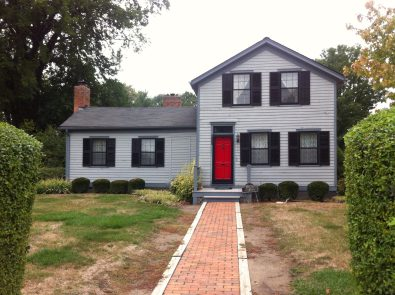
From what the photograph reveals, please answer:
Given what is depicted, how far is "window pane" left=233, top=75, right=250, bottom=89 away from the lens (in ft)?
64.1

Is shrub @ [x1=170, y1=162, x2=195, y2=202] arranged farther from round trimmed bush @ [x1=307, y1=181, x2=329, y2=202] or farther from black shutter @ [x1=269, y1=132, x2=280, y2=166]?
round trimmed bush @ [x1=307, y1=181, x2=329, y2=202]

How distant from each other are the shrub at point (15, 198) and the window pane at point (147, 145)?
17.4 metres

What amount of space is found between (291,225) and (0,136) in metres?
9.26

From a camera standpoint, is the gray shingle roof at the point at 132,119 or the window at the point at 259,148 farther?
the gray shingle roof at the point at 132,119

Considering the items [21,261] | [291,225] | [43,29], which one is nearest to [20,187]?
[21,261]

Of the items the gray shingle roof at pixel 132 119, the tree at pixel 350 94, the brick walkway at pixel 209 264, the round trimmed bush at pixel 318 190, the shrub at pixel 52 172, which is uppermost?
the tree at pixel 350 94

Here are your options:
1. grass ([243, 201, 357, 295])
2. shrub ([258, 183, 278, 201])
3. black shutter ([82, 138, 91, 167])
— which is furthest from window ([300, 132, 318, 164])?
black shutter ([82, 138, 91, 167])

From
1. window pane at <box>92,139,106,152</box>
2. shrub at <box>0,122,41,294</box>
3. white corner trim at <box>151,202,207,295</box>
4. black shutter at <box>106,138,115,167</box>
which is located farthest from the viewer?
window pane at <box>92,139,106,152</box>

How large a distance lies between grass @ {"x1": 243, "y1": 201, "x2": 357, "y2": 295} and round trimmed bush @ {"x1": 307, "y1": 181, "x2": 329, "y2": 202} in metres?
2.52

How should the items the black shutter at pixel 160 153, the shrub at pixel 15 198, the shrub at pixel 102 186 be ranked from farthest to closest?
the black shutter at pixel 160 153, the shrub at pixel 102 186, the shrub at pixel 15 198

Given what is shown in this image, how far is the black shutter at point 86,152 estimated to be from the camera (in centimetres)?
2258

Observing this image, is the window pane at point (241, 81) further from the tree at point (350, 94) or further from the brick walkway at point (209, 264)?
the tree at point (350, 94)

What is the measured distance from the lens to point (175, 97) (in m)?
28.3

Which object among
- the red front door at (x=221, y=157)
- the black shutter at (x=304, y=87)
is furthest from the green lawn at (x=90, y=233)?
the black shutter at (x=304, y=87)
